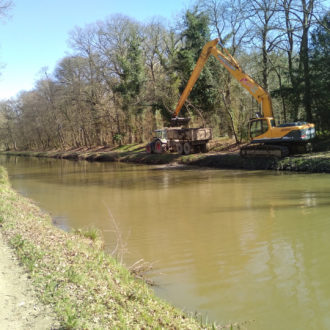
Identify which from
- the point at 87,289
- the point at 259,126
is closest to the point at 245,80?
the point at 259,126

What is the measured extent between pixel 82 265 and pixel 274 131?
14737 millimetres

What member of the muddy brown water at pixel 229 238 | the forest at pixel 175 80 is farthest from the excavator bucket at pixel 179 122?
the muddy brown water at pixel 229 238

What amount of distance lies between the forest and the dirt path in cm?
1828

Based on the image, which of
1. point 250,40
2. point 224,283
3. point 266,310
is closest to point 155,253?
point 224,283

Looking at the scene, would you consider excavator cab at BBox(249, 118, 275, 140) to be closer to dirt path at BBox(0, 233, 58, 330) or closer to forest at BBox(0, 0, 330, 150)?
forest at BBox(0, 0, 330, 150)

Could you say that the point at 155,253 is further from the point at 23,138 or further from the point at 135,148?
the point at 23,138

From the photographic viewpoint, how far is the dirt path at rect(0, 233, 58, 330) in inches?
130

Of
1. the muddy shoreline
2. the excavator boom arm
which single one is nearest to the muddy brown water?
the muddy shoreline

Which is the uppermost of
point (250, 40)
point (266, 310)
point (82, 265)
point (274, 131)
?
point (250, 40)

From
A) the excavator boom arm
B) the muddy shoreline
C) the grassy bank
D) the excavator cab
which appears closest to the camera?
the grassy bank

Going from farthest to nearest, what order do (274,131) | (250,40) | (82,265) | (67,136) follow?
(67,136), (250,40), (274,131), (82,265)

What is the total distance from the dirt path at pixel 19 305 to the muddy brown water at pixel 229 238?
1852 mm

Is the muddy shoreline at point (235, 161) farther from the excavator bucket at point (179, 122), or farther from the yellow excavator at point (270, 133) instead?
the excavator bucket at point (179, 122)

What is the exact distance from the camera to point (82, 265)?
4.87m
